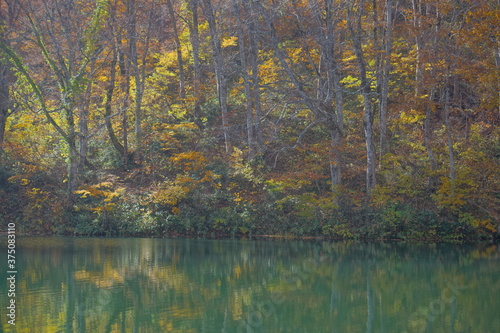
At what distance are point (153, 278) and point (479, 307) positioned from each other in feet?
19.7

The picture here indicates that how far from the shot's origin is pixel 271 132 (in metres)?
23.1

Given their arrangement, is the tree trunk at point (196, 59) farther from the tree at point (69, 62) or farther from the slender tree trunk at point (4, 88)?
the slender tree trunk at point (4, 88)

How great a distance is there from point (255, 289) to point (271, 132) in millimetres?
13717

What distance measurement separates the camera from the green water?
7.45 meters

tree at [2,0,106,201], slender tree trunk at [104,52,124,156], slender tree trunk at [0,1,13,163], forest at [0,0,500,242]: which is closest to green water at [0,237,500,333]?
forest at [0,0,500,242]

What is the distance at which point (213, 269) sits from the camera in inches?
486

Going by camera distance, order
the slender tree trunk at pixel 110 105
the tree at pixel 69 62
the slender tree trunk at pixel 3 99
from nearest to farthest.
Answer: the tree at pixel 69 62
the slender tree trunk at pixel 3 99
the slender tree trunk at pixel 110 105

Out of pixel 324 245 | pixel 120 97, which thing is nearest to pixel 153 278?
pixel 324 245

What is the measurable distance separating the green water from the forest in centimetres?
282

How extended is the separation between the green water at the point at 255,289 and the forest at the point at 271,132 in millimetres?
2817

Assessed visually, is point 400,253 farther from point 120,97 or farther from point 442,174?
point 120,97

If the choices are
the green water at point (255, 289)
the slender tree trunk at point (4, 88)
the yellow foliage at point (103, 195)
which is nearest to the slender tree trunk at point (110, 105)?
the yellow foliage at point (103, 195)

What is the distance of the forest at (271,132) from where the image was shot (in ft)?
57.9

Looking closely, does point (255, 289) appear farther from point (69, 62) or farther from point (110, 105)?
point (110, 105)
